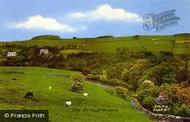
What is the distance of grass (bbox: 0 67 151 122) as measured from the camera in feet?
123

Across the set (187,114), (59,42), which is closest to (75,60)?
(59,42)

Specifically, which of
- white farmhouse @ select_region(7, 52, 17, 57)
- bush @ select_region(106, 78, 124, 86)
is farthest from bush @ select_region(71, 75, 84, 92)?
white farmhouse @ select_region(7, 52, 17, 57)

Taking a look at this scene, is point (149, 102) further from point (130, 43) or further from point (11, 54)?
point (11, 54)

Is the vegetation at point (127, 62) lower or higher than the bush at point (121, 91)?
higher

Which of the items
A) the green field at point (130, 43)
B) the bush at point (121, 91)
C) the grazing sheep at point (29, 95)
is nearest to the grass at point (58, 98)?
the grazing sheep at point (29, 95)

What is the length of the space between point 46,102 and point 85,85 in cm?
412

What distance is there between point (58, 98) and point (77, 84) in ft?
7.57

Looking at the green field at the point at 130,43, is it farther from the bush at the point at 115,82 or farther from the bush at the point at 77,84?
the bush at the point at 77,84

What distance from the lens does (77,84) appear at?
41.0 metres

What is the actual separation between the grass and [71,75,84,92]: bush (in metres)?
0.34

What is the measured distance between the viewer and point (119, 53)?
4288 cm

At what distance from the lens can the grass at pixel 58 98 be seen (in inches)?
1474

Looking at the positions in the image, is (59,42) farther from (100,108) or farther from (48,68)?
(100,108)

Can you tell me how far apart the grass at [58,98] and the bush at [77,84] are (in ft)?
1.12
